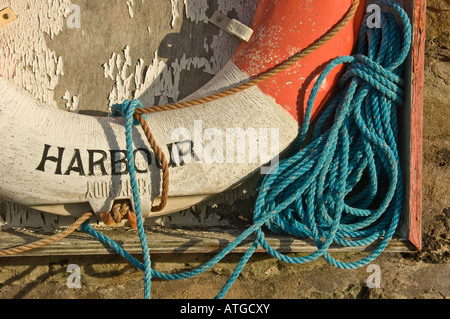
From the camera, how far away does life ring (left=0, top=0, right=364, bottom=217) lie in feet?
4.16

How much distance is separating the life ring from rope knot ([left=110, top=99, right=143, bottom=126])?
0.09 ft

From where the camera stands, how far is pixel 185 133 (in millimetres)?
1309

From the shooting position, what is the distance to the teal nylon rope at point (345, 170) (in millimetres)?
1287

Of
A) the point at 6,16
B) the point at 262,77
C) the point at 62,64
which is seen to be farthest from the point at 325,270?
the point at 6,16

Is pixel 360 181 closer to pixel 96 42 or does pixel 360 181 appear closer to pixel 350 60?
pixel 350 60

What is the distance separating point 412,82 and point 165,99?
24.7 inches

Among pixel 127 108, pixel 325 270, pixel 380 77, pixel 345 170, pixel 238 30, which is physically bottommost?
pixel 325 270

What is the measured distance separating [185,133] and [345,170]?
1.28 ft

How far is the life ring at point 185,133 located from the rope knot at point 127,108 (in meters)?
0.03

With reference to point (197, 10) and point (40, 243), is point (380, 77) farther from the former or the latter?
point (40, 243)

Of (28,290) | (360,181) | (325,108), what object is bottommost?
(28,290)

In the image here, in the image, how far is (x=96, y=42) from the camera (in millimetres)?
1469

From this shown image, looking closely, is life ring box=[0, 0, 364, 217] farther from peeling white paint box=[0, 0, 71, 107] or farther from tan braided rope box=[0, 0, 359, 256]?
peeling white paint box=[0, 0, 71, 107]
